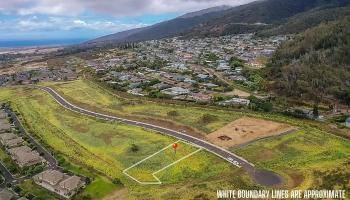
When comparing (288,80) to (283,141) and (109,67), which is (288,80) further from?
(109,67)

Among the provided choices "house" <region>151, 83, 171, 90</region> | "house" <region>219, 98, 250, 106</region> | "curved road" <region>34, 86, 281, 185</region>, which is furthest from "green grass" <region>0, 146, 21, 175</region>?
"house" <region>151, 83, 171, 90</region>

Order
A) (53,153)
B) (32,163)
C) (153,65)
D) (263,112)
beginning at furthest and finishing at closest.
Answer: (153,65) < (263,112) < (53,153) < (32,163)

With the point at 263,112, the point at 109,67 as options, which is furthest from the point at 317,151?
the point at 109,67

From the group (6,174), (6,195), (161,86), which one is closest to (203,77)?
(161,86)

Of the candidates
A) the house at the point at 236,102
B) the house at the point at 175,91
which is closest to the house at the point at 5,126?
the house at the point at 175,91

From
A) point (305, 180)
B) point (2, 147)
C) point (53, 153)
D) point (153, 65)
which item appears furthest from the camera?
point (153, 65)

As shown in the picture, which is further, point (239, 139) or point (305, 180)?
point (239, 139)

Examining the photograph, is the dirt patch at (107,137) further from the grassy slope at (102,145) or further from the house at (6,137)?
the house at (6,137)
